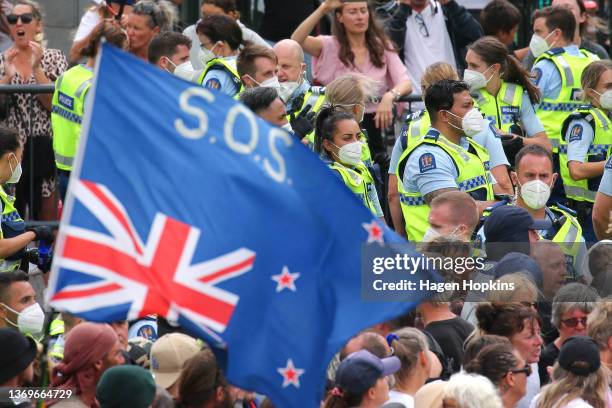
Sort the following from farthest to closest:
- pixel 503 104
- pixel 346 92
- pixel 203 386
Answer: pixel 503 104 → pixel 346 92 → pixel 203 386

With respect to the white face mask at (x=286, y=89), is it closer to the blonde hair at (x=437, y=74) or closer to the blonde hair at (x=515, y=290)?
the blonde hair at (x=437, y=74)

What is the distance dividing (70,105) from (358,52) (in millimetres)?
2414

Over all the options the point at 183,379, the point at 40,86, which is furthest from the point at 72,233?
the point at 40,86

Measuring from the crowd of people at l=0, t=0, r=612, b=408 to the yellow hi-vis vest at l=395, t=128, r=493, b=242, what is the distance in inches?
0.5

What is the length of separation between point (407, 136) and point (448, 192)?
152 centimetres

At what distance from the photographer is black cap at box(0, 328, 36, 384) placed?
23.7ft

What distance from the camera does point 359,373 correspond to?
700cm

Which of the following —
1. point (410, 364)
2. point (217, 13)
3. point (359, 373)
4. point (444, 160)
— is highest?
point (359, 373)

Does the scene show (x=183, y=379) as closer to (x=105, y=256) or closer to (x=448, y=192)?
(x=105, y=256)

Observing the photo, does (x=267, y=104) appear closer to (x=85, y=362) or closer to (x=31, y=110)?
(x=31, y=110)

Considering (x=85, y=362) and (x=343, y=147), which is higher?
(x=85, y=362)

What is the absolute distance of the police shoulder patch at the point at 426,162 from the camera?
1048cm

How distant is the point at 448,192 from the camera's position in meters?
9.77

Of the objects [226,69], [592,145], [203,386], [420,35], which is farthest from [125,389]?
[420,35]
